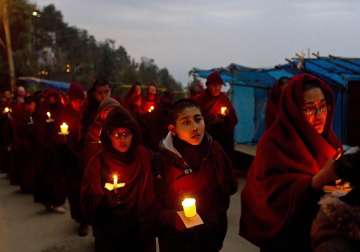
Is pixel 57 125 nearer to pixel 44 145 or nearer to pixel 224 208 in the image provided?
pixel 44 145

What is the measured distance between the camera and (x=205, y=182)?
12.1 ft

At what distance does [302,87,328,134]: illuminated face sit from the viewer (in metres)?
2.63

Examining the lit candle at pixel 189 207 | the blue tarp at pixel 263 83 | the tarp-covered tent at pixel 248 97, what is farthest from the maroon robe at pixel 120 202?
the tarp-covered tent at pixel 248 97

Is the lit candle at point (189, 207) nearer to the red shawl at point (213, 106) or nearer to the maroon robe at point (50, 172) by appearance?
the maroon robe at point (50, 172)

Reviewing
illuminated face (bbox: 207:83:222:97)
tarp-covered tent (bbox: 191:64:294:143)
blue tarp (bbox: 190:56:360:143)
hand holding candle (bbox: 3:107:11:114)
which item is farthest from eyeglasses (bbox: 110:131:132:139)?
hand holding candle (bbox: 3:107:11:114)

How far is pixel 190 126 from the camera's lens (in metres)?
3.73

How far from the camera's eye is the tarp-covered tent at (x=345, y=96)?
948 cm

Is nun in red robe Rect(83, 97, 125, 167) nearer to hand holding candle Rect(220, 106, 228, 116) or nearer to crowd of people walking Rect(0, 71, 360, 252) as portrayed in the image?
crowd of people walking Rect(0, 71, 360, 252)

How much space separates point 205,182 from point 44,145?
5.51m

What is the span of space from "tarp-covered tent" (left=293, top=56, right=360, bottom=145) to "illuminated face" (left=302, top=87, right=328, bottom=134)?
23.1 ft

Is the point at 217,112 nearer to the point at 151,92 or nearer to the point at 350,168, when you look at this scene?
the point at 151,92

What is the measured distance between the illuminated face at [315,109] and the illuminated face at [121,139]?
5.71 feet

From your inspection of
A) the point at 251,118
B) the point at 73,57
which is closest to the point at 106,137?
the point at 251,118

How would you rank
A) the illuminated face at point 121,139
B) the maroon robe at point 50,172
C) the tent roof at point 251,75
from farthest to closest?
the tent roof at point 251,75, the maroon robe at point 50,172, the illuminated face at point 121,139
